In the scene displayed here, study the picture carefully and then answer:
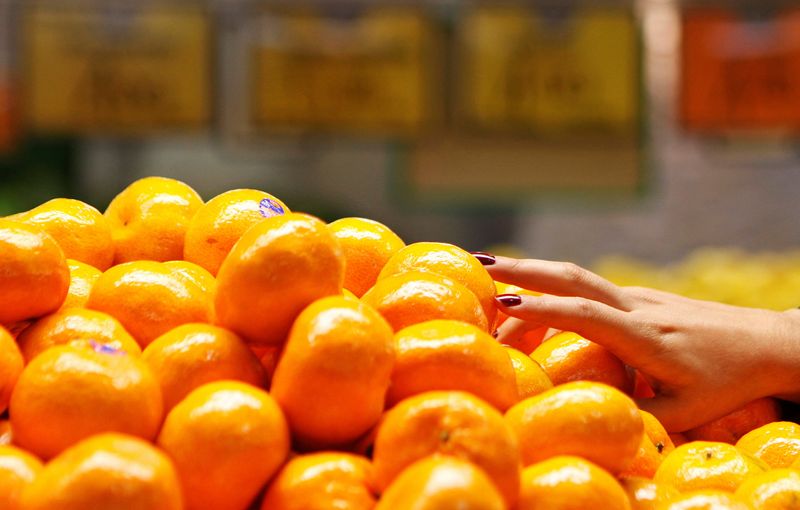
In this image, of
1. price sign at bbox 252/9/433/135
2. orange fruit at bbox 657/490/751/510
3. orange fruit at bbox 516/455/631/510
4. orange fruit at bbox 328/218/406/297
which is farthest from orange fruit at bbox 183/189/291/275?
price sign at bbox 252/9/433/135

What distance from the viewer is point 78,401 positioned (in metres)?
1.03

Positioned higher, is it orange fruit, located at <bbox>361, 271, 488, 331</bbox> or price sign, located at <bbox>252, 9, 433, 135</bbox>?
price sign, located at <bbox>252, 9, 433, 135</bbox>

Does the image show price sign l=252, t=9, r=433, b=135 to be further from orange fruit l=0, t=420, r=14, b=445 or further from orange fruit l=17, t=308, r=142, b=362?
orange fruit l=0, t=420, r=14, b=445

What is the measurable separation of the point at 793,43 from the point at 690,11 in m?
0.55

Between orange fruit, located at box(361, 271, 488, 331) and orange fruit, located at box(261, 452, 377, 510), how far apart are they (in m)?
0.26

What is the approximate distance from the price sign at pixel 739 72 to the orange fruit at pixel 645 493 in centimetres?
435

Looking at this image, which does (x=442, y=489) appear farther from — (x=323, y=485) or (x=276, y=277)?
(x=276, y=277)

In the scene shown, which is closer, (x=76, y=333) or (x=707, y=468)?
(x=76, y=333)

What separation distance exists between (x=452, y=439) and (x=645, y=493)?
0.29m

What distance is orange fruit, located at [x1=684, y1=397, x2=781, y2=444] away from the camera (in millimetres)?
1680

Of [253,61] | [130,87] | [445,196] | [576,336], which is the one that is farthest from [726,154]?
[576,336]

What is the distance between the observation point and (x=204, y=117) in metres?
5.00

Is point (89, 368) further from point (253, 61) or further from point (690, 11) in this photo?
point (690, 11)

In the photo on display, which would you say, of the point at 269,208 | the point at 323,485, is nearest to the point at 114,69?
the point at 269,208
